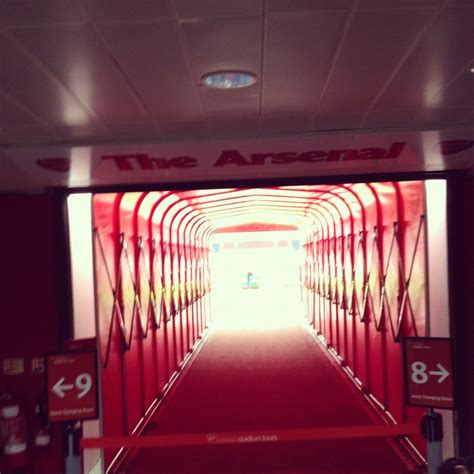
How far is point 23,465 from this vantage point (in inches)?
190

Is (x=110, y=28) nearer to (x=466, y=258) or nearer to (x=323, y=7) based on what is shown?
(x=323, y=7)

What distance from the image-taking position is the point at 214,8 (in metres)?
1.97

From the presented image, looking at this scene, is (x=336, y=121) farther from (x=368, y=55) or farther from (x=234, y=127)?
(x=368, y=55)

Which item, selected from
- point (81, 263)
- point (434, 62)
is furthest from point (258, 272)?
point (434, 62)

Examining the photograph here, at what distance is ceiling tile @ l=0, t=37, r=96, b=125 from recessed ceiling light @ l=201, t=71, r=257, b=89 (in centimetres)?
73

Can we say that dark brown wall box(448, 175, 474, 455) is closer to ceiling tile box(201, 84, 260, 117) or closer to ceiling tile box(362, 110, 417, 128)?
ceiling tile box(362, 110, 417, 128)

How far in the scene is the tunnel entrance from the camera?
552 centimetres

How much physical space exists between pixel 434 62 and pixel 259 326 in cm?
1354

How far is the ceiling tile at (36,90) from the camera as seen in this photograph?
92.6 inches

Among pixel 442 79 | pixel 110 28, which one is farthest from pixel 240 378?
pixel 110 28

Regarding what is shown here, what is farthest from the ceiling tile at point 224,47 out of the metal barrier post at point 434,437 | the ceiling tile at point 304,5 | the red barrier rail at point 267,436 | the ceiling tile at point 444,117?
the metal barrier post at point 434,437

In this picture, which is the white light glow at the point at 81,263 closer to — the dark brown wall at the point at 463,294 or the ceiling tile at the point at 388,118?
the ceiling tile at the point at 388,118

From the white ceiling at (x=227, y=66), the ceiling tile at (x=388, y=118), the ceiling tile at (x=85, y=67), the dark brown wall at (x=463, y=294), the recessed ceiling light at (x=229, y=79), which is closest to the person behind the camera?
the white ceiling at (x=227, y=66)

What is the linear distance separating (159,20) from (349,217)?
7.42 meters
